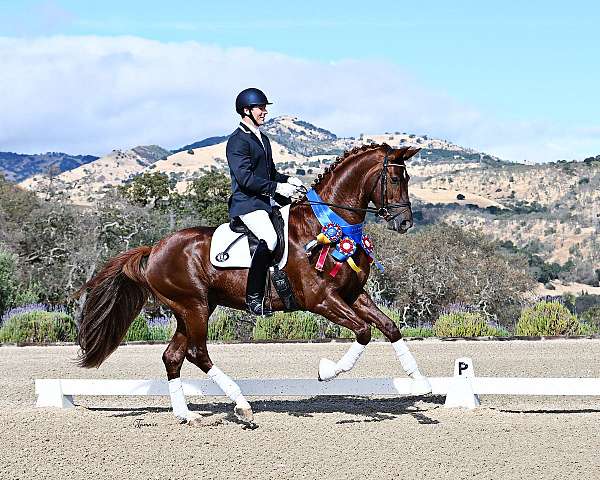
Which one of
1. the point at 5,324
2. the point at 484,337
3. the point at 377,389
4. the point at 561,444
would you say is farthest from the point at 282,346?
the point at 561,444

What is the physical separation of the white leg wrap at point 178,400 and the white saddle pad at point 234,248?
3.75 ft

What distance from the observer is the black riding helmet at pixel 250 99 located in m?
8.61

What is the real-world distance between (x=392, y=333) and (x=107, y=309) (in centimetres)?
284

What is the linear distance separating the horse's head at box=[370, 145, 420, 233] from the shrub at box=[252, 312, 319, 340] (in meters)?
9.50

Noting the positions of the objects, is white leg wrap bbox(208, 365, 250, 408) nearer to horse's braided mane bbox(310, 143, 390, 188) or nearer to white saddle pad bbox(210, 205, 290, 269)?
white saddle pad bbox(210, 205, 290, 269)

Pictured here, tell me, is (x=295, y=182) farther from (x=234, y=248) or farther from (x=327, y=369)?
(x=327, y=369)

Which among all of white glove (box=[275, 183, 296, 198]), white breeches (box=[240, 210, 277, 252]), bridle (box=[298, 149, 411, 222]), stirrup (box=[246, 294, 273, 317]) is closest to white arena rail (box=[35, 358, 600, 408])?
stirrup (box=[246, 294, 273, 317])

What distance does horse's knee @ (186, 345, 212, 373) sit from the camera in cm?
880

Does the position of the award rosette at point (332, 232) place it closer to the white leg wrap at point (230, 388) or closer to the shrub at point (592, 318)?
the white leg wrap at point (230, 388)

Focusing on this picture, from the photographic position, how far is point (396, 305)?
21875mm

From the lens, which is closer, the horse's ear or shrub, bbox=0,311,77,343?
the horse's ear

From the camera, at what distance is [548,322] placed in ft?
57.1

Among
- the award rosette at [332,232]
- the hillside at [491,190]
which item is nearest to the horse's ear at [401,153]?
the award rosette at [332,232]

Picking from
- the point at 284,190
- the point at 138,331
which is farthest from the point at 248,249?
the point at 138,331
